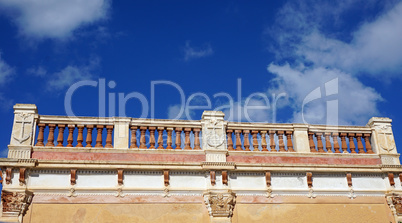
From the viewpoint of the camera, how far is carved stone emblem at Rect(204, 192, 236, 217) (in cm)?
1284

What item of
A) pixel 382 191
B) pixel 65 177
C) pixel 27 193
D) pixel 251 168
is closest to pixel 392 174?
pixel 382 191

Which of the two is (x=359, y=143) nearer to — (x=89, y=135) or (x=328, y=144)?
(x=328, y=144)

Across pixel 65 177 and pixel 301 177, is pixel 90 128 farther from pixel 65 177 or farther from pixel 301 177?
pixel 301 177

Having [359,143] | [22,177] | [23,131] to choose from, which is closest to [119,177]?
[22,177]

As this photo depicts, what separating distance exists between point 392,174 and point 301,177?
9.78ft

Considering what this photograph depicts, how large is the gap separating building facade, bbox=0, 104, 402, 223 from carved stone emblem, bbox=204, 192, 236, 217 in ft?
0.09

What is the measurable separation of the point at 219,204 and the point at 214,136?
7.06 ft

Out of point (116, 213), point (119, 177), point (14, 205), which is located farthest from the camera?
point (119, 177)

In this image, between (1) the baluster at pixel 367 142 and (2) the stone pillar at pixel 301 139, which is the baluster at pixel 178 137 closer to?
(2) the stone pillar at pixel 301 139

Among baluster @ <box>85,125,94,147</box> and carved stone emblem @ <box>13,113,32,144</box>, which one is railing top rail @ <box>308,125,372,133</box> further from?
carved stone emblem @ <box>13,113,32,144</box>

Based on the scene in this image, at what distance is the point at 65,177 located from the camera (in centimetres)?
1270

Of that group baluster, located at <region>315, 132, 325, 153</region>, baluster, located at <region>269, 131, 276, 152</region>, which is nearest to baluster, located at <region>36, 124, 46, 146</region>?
baluster, located at <region>269, 131, 276, 152</region>

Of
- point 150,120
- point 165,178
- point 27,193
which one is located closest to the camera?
point 27,193

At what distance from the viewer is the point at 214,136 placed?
13.9 metres
